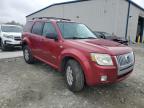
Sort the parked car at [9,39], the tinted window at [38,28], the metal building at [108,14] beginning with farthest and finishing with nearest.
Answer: the metal building at [108,14], the parked car at [9,39], the tinted window at [38,28]

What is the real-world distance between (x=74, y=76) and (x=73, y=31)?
161cm

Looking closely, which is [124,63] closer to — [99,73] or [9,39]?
[99,73]

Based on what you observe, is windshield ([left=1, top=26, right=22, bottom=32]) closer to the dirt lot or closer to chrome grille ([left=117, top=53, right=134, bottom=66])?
the dirt lot

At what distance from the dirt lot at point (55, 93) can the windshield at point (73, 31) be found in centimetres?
141

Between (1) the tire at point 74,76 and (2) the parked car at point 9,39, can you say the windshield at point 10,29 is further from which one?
(1) the tire at point 74,76

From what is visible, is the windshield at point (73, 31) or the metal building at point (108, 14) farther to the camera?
the metal building at point (108, 14)

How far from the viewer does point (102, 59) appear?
11.6 feet

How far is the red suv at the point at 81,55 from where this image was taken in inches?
140

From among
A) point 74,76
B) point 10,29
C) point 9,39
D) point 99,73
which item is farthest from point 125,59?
point 10,29

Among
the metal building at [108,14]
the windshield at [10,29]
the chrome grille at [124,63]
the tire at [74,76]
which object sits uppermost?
the metal building at [108,14]

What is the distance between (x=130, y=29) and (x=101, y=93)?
61.5 feet

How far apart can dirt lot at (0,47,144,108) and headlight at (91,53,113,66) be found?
3.13 ft

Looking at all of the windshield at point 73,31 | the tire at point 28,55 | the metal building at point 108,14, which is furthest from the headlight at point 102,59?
the metal building at point 108,14

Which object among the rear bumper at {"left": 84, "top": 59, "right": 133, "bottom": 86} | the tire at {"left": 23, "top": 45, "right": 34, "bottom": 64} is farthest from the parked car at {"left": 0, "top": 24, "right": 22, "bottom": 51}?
the rear bumper at {"left": 84, "top": 59, "right": 133, "bottom": 86}
